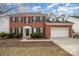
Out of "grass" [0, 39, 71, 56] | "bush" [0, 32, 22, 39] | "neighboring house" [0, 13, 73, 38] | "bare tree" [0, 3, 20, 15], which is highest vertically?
"bare tree" [0, 3, 20, 15]

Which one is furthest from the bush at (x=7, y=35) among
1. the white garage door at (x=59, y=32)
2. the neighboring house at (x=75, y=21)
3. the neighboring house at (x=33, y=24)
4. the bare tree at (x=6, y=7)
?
the neighboring house at (x=75, y=21)

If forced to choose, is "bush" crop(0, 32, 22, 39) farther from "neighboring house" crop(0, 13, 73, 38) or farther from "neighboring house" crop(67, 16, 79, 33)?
"neighboring house" crop(67, 16, 79, 33)

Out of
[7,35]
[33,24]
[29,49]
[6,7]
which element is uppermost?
[6,7]

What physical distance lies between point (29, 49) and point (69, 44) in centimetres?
58

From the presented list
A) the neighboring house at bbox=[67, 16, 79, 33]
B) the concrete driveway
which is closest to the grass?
the concrete driveway

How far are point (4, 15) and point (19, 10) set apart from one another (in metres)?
0.23

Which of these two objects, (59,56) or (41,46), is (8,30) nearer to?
(41,46)

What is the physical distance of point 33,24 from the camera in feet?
14.3

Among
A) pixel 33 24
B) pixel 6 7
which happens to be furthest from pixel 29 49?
pixel 6 7

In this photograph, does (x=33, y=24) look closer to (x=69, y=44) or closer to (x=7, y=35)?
(x=7, y=35)

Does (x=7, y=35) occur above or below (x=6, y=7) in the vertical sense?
below

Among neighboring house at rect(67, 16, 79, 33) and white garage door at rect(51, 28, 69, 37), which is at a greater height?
neighboring house at rect(67, 16, 79, 33)

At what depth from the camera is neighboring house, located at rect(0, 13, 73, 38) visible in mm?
4352

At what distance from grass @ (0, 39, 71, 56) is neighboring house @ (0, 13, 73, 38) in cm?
15
